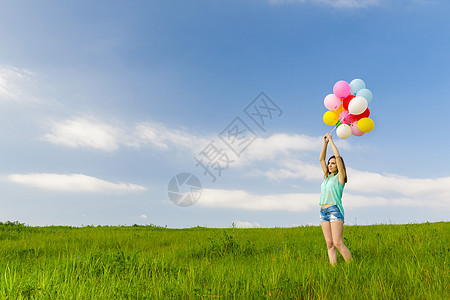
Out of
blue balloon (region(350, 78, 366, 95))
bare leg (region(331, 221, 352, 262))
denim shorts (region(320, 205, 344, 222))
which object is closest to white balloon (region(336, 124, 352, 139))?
blue balloon (region(350, 78, 366, 95))

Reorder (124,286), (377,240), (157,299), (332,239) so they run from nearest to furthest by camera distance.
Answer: (157,299) → (124,286) → (332,239) → (377,240)

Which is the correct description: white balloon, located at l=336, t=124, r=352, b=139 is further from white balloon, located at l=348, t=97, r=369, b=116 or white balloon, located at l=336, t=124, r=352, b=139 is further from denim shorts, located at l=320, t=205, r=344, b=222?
denim shorts, located at l=320, t=205, r=344, b=222

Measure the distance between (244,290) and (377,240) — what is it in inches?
228

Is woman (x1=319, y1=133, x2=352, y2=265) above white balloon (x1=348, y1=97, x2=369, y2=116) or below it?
below

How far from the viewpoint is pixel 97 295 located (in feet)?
13.5

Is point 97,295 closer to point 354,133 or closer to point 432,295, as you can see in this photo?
point 432,295

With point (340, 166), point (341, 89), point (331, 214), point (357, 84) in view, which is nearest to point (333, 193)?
point (331, 214)

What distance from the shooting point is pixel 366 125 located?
21.7 feet

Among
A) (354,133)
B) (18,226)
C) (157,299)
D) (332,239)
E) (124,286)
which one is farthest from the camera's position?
(18,226)

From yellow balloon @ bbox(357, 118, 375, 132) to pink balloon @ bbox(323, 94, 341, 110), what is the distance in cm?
71

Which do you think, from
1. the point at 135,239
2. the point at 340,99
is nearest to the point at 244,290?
the point at 340,99

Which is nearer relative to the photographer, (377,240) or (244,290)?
(244,290)

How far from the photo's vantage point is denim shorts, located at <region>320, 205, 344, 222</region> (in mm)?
5883

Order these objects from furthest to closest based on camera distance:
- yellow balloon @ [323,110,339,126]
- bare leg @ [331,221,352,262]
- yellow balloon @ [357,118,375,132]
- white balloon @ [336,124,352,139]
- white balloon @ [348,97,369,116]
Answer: yellow balloon @ [323,110,339,126] < white balloon @ [336,124,352,139] < yellow balloon @ [357,118,375,132] < white balloon @ [348,97,369,116] < bare leg @ [331,221,352,262]
